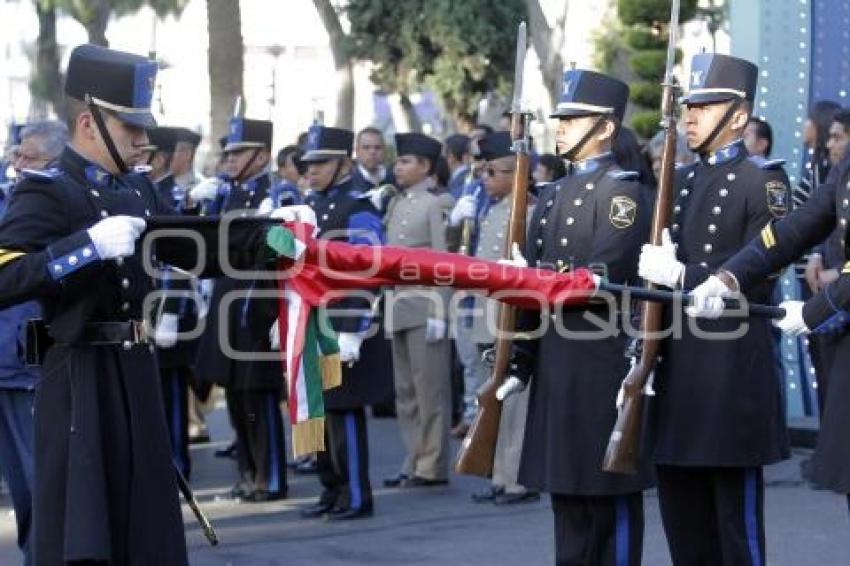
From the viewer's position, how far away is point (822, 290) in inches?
238

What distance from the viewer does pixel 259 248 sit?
19.4 feet

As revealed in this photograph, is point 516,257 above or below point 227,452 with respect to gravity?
above

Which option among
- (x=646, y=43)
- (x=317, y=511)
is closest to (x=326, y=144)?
(x=317, y=511)

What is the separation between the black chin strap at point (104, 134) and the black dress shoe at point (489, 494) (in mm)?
4733

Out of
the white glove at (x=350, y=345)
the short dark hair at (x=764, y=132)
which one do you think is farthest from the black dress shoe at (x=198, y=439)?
the short dark hair at (x=764, y=132)

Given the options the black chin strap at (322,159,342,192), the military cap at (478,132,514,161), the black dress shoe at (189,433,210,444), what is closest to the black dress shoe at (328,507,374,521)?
the black chin strap at (322,159,342,192)

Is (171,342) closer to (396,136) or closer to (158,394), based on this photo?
(396,136)

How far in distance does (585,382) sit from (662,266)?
617mm

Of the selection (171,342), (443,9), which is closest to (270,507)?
(171,342)

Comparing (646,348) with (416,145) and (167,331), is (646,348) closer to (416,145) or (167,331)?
(416,145)

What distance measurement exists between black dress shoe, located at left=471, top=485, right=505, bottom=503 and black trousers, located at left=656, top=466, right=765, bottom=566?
11.1 feet

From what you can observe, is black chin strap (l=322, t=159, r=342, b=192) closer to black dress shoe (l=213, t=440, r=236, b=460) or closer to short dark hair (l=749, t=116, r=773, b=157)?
short dark hair (l=749, t=116, r=773, b=157)

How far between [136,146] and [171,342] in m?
4.83

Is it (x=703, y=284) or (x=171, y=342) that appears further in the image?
(x=171, y=342)
